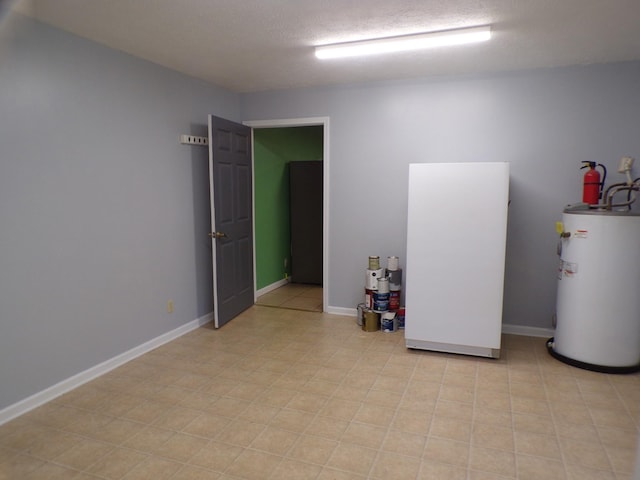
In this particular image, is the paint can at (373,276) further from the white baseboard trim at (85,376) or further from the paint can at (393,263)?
the white baseboard trim at (85,376)

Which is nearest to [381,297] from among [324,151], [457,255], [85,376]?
[457,255]

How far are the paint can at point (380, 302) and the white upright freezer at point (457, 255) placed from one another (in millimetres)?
607

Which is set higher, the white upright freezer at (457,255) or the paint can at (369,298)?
the white upright freezer at (457,255)

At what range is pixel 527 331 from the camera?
3.95 metres

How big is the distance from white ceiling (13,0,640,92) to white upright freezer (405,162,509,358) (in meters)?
0.94

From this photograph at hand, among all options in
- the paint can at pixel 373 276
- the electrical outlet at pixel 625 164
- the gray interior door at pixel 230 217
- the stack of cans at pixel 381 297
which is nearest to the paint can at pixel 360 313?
the stack of cans at pixel 381 297

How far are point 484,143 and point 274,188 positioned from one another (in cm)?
281

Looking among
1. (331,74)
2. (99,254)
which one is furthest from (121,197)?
(331,74)

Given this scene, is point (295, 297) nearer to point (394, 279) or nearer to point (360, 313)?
point (360, 313)

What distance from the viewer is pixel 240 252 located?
455cm

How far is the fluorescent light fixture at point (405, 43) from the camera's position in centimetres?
276

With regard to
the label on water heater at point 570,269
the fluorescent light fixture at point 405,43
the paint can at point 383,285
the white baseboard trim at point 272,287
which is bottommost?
the white baseboard trim at point 272,287

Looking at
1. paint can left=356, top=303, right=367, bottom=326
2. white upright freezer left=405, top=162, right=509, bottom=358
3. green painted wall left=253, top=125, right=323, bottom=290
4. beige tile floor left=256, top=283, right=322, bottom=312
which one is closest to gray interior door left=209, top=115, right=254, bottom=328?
beige tile floor left=256, top=283, right=322, bottom=312

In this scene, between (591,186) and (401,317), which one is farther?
(401,317)
